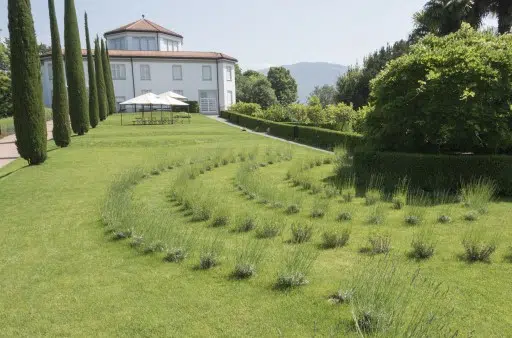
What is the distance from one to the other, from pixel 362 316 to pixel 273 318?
88cm

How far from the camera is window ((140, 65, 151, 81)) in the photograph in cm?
4853

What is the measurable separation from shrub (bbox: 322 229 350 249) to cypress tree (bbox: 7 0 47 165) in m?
11.8

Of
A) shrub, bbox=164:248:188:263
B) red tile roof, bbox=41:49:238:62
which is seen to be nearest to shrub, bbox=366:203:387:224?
shrub, bbox=164:248:188:263

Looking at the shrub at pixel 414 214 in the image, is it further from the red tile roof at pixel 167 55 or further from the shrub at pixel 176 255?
the red tile roof at pixel 167 55

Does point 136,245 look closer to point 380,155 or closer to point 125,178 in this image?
point 125,178

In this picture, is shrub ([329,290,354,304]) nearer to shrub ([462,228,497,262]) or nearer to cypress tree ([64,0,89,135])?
shrub ([462,228,497,262])

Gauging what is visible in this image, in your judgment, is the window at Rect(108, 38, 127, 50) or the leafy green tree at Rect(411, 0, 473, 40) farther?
the window at Rect(108, 38, 127, 50)

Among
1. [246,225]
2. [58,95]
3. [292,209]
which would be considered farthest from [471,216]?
[58,95]

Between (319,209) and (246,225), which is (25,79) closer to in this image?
(246,225)

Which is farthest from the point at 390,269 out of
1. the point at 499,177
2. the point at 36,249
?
the point at 499,177

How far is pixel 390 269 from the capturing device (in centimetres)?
488

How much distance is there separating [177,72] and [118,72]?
697cm

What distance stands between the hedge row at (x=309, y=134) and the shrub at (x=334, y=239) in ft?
26.7

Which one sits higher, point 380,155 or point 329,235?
point 380,155
